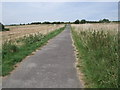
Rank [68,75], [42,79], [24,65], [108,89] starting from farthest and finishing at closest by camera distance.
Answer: [24,65], [68,75], [42,79], [108,89]

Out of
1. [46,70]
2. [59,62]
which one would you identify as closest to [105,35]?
[59,62]

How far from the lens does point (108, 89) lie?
19.9 ft

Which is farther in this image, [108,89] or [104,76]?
[104,76]

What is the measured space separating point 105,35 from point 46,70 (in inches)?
171

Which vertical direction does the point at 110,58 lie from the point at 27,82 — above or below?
above

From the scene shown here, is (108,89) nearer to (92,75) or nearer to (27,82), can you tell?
(92,75)

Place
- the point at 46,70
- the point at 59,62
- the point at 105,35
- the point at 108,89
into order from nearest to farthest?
1. the point at 108,89
2. the point at 46,70
3. the point at 59,62
4. the point at 105,35

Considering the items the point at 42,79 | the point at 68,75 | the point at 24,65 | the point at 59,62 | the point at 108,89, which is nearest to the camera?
the point at 108,89

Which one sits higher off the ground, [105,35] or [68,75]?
[105,35]

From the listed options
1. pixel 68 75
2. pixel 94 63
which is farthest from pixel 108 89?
pixel 94 63

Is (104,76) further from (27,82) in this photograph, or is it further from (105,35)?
(105,35)

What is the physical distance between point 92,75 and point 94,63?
4.09 ft

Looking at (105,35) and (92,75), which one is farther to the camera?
(105,35)

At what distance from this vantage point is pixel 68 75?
7863 millimetres
